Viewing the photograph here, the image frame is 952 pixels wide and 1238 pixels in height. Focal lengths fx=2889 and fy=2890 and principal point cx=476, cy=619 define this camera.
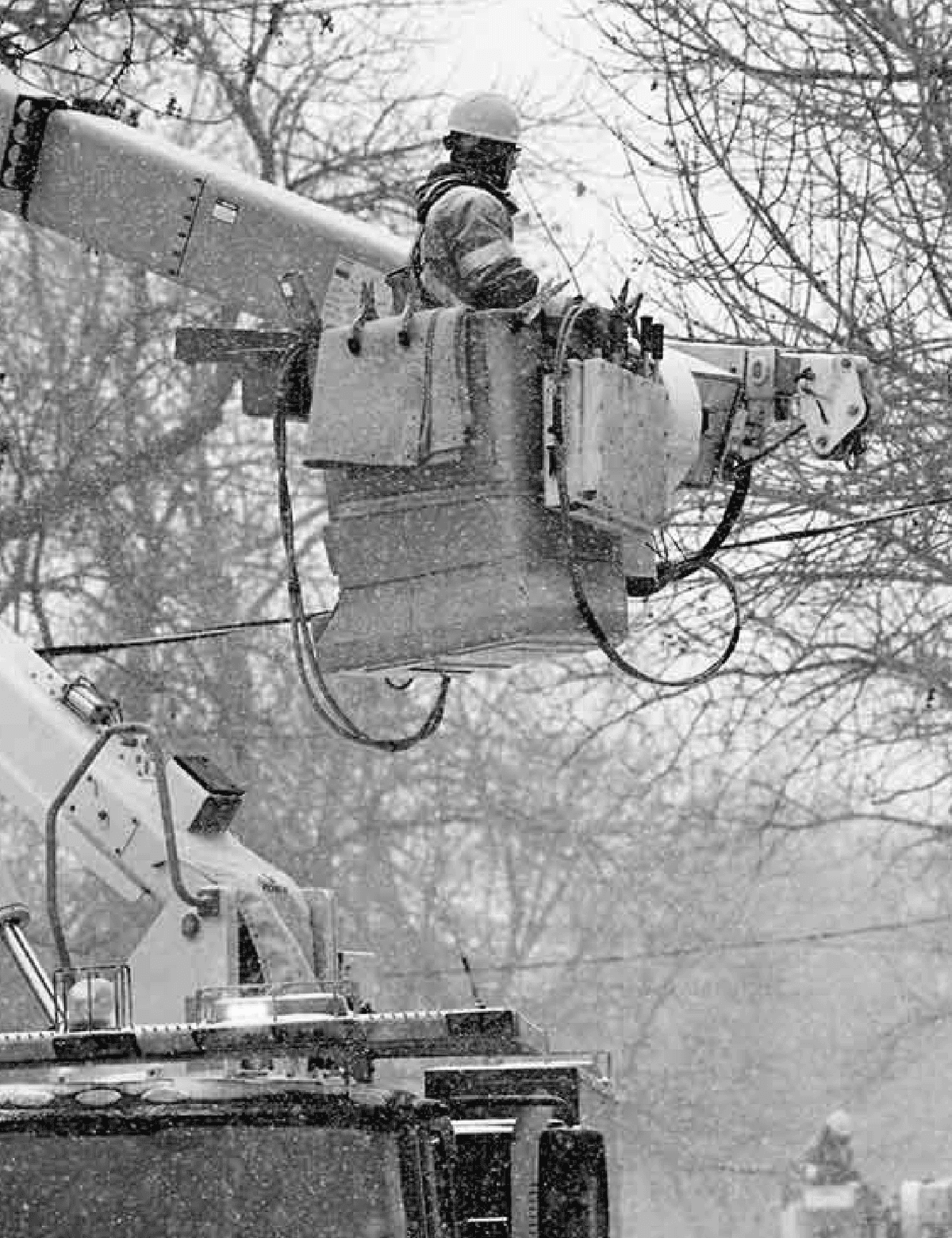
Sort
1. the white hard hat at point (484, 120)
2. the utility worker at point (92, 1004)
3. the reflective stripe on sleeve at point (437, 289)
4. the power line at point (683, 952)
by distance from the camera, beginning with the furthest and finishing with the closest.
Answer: the power line at point (683, 952) < the utility worker at point (92, 1004) < the white hard hat at point (484, 120) < the reflective stripe on sleeve at point (437, 289)

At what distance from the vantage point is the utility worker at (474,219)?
25.0ft

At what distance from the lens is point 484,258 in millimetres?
7613

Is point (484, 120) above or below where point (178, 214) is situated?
below

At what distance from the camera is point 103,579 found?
25.6 m

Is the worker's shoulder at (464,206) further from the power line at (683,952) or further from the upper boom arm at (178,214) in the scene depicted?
the power line at (683,952)

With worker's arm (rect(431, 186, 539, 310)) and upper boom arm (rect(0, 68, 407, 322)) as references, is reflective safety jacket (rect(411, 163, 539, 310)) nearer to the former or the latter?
worker's arm (rect(431, 186, 539, 310))

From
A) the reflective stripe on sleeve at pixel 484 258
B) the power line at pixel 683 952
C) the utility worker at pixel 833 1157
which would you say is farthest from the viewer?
the power line at pixel 683 952

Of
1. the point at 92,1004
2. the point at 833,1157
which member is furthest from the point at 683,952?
the point at 92,1004

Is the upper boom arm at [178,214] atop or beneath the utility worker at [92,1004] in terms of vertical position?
atop

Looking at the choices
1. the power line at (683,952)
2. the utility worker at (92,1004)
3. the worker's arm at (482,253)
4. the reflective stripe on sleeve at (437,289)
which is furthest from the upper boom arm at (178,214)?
the power line at (683,952)

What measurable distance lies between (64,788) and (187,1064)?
1292mm

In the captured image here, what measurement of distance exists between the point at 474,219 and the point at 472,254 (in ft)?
0.32

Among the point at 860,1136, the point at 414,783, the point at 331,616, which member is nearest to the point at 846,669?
the point at 331,616

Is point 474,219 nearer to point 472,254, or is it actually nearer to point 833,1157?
point 472,254
